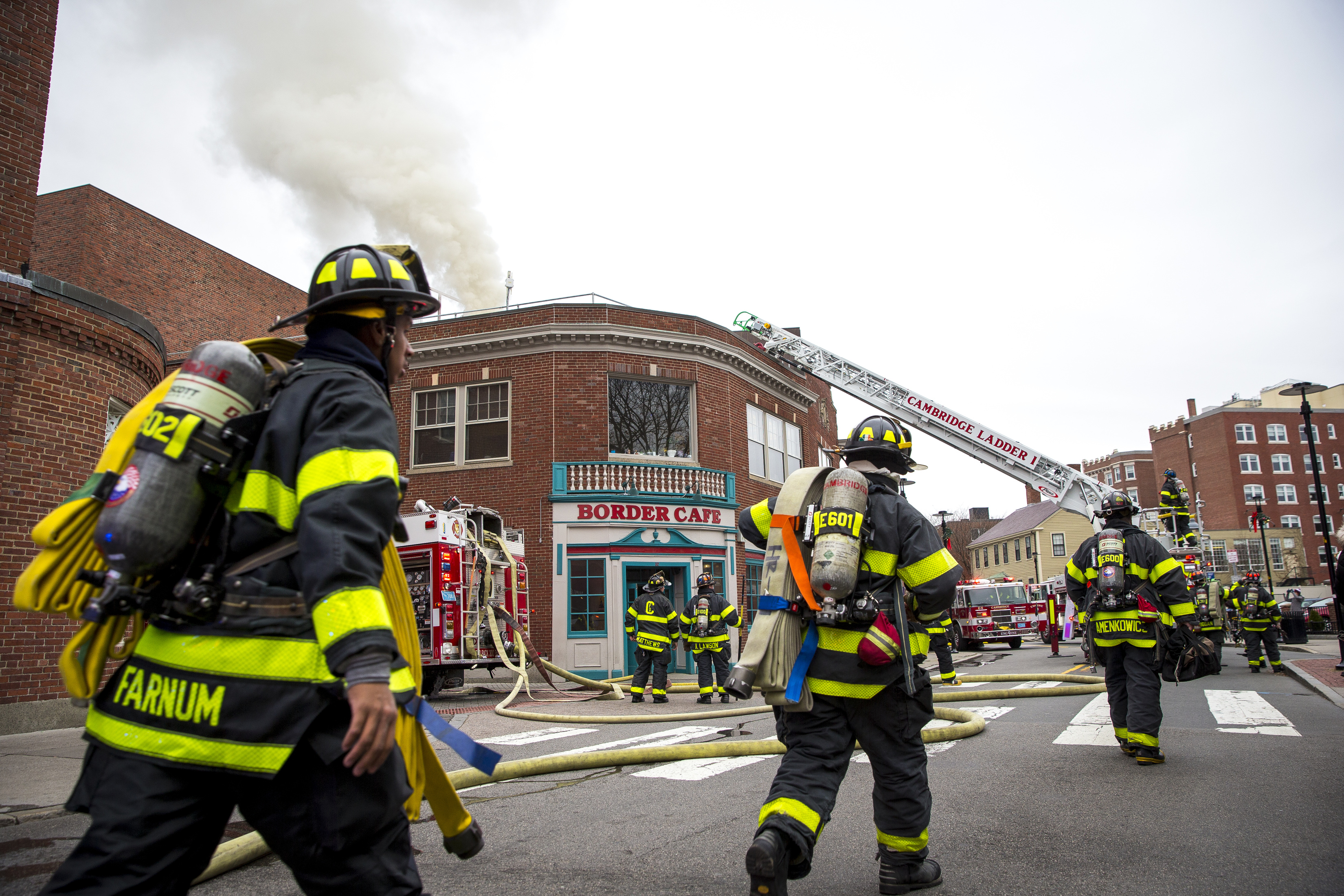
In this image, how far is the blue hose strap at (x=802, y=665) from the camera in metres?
3.28

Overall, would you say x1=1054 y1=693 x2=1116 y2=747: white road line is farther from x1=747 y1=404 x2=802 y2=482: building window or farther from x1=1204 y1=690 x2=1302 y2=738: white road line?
x1=747 y1=404 x2=802 y2=482: building window

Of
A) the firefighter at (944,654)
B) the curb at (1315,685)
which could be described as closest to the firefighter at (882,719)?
the firefighter at (944,654)

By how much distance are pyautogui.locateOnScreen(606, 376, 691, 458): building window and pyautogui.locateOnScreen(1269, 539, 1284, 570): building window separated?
55505 millimetres

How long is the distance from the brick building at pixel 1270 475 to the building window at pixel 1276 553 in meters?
0.04

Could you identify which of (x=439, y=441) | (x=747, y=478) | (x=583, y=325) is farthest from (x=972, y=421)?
(x=439, y=441)

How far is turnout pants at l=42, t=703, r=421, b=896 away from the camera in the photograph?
1730 millimetres

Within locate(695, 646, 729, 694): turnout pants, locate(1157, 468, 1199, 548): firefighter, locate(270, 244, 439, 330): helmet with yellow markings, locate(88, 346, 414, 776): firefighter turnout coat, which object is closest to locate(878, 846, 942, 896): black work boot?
locate(88, 346, 414, 776): firefighter turnout coat

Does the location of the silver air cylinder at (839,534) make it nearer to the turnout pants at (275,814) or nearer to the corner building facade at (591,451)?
the turnout pants at (275,814)

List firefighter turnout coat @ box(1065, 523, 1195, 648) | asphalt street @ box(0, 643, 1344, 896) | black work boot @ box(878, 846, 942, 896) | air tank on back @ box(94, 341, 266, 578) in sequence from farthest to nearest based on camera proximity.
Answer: firefighter turnout coat @ box(1065, 523, 1195, 648), asphalt street @ box(0, 643, 1344, 896), black work boot @ box(878, 846, 942, 896), air tank on back @ box(94, 341, 266, 578)

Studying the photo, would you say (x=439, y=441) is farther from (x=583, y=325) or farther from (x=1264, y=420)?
(x=1264, y=420)

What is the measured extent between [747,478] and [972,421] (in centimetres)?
533

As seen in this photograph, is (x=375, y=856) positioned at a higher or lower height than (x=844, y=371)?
lower

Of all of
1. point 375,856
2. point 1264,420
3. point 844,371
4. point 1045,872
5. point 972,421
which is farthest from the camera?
point 1264,420

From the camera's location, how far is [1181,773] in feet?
17.7
